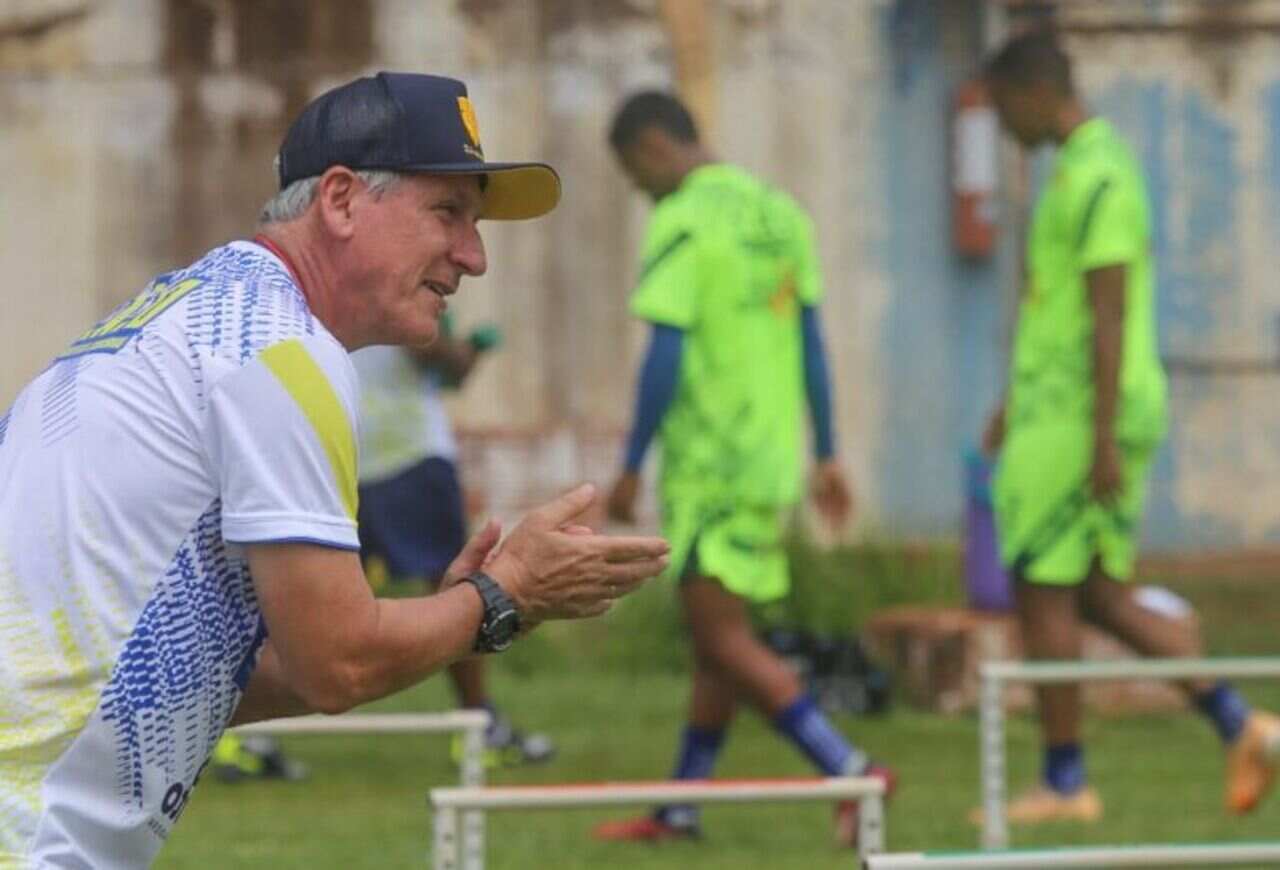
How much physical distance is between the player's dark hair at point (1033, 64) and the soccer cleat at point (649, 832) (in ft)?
7.85

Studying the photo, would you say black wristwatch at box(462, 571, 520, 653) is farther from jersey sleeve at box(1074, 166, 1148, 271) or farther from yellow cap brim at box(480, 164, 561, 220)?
jersey sleeve at box(1074, 166, 1148, 271)

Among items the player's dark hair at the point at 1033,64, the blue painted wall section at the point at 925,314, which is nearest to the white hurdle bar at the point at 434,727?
the player's dark hair at the point at 1033,64

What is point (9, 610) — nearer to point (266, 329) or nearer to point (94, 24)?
point (266, 329)

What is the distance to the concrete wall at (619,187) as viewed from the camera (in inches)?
533

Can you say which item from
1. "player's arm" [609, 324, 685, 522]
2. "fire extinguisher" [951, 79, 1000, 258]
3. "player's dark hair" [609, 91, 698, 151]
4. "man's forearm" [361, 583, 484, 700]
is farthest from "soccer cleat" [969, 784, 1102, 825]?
"fire extinguisher" [951, 79, 1000, 258]

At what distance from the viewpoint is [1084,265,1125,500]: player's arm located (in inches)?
326

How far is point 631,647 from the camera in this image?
12719 millimetres

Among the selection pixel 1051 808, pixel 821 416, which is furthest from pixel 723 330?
pixel 1051 808

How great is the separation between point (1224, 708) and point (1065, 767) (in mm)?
518

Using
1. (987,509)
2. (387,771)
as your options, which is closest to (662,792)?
(387,771)

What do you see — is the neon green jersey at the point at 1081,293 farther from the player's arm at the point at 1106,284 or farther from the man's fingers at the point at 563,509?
the man's fingers at the point at 563,509

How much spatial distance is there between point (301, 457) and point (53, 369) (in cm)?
41

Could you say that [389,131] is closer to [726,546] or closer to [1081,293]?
[726,546]

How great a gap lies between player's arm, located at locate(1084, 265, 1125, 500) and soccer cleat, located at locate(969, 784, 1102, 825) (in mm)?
891
